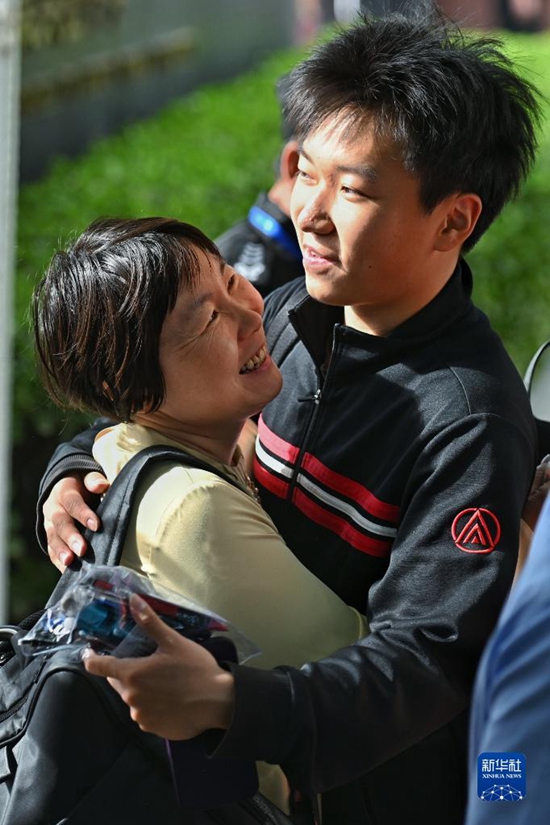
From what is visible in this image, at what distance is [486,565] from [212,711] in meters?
0.43

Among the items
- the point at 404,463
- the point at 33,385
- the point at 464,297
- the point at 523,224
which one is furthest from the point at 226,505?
the point at 523,224

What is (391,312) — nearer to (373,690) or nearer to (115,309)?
(115,309)

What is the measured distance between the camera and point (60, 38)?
282 inches

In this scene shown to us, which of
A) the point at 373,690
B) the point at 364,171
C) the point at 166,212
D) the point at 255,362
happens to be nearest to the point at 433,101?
the point at 364,171

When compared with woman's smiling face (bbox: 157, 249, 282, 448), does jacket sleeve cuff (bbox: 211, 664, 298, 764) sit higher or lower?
lower

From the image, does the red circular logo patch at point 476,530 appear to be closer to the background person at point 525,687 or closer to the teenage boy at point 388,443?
the teenage boy at point 388,443

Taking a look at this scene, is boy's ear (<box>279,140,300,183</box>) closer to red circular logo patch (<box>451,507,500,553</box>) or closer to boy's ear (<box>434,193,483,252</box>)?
boy's ear (<box>434,193,483,252</box>)

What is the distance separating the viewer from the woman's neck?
1851 mm

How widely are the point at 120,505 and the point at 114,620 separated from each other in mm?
244

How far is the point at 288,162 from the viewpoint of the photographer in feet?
9.29

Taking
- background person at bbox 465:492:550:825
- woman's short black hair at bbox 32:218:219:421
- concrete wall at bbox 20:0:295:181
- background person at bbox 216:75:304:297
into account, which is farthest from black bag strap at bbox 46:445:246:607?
concrete wall at bbox 20:0:295:181

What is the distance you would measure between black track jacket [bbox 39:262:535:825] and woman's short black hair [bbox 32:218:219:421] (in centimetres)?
25

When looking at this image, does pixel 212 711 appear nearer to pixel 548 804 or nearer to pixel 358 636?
pixel 358 636

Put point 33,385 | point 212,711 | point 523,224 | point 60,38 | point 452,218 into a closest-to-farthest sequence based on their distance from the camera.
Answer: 1. point 212,711
2. point 452,218
3. point 33,385
4. point 523,224
5. point 60,38
